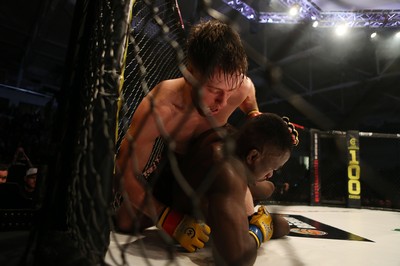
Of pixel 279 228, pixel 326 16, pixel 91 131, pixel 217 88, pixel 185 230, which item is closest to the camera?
pixel 91 131

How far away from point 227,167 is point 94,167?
16.9 inches

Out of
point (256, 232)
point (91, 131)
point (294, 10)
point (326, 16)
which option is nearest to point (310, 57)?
point (326, 16)

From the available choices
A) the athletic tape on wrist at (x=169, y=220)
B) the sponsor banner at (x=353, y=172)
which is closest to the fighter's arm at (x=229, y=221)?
the athletic tape on wrist at (x=169, y=220)

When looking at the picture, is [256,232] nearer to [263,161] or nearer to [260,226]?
[260,226]

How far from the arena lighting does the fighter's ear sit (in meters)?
4.13

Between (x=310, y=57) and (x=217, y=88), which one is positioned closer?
(x=217, y=88)

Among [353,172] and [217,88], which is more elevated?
[217,88]

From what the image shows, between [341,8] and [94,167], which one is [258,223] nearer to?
[94,167]

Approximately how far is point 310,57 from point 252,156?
594cm

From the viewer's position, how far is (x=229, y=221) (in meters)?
0.86

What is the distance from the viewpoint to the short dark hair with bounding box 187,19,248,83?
100 centimetres

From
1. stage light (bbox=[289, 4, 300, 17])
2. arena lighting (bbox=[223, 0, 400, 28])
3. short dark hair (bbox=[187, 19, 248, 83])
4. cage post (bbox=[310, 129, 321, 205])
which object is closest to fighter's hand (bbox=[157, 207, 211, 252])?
short dark hair (bbox=[187, 19, 248, 83])

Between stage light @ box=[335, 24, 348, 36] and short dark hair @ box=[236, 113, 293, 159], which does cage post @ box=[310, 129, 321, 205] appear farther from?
short dark hair @ box=[236, 113, 293, 159]

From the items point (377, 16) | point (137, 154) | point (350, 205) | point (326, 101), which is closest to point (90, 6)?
point (137, 154)
